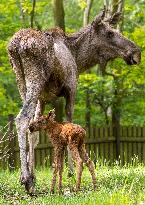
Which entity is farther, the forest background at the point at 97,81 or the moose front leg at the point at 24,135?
the forest background at the point at 97,81

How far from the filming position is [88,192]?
23.9 feet

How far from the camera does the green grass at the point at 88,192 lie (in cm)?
597

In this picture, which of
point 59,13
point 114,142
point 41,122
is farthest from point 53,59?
point 114,142

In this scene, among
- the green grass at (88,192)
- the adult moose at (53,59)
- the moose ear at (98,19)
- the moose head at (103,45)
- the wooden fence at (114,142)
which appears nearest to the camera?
the green grass at (88,192)

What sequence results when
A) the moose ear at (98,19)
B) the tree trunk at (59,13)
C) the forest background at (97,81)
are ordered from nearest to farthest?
the moose ear at (98,19), the tree trunk at (59,13), the forest background at (97,81)

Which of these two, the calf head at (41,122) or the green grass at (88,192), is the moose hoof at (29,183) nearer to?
the green grass at (88,192)

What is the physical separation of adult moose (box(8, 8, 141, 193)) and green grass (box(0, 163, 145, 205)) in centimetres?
41

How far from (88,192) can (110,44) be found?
3.50 m

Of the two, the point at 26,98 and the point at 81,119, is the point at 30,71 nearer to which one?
the point at 26,98

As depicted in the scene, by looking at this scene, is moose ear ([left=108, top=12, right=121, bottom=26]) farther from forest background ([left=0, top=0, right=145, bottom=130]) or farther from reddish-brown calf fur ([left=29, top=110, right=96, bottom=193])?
forest background ([left=0, top=0, right=145, bottom=130])

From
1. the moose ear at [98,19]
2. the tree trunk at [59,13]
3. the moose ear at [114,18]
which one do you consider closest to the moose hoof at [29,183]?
the moose ear at [98,19]

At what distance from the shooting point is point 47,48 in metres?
8.30

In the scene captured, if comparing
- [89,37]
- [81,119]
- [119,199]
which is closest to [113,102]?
[81,119]

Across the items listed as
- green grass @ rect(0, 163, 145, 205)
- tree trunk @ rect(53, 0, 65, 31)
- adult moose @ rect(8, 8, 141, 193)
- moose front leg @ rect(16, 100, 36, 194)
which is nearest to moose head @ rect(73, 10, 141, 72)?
adult moose @ rect(8, 8, 141, 193)
